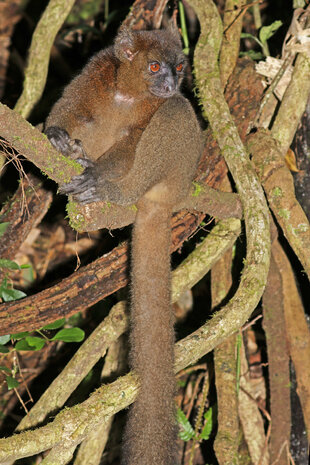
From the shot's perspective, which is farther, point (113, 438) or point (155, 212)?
point (113, 438)

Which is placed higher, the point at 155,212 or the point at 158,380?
the point at 155,212

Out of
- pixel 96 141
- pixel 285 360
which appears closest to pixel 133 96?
→ pixel 96 141

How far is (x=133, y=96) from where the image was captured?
3.79 metres

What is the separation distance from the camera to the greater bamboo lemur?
3.06 metres

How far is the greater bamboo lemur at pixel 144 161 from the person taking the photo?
10.0 feet

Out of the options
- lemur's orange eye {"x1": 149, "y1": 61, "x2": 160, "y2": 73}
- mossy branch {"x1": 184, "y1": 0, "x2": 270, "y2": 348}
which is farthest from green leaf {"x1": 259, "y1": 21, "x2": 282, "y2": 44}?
lemur's orange eye {"x1": 149, "y1": 61, "x2": 160, "y2": 73}

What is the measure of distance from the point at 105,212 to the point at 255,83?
Answer: 192 centimetres

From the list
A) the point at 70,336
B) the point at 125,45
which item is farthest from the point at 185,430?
the point at 125,45

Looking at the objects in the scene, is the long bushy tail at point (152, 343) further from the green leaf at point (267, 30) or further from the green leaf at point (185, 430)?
the green leaf at point (267, 30)

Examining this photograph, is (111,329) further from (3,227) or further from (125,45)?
(125,45)

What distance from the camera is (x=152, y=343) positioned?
3.26 metres

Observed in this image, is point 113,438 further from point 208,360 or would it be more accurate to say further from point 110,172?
point 110,172

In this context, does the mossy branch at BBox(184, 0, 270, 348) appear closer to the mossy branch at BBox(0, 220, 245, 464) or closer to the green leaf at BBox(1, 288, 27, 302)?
the mossy branch at BBox(0, 220, 245, 464)

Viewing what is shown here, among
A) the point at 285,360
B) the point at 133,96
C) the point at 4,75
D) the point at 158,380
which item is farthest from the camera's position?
the point at 4,75
